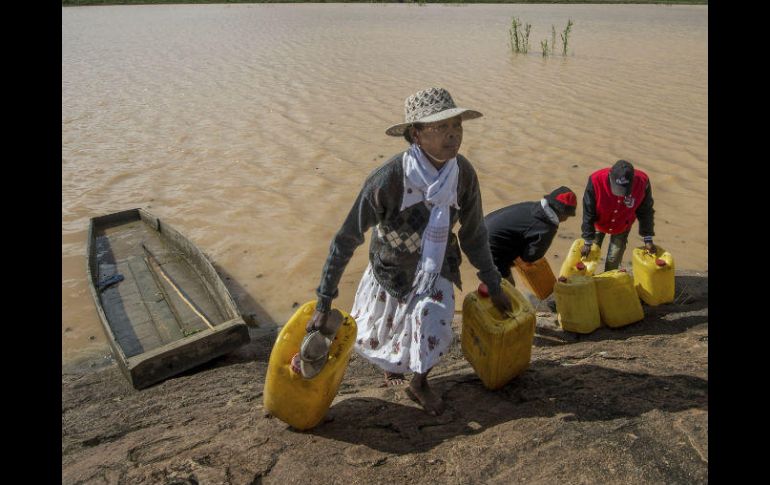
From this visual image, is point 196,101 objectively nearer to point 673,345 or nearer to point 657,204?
point 657,204

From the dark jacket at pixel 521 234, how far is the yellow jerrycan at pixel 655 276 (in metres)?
0.87

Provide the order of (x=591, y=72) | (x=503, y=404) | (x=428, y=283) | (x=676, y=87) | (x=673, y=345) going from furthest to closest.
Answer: (x=591, y=72) → (x=676, y=87) → (x=673, y=345) → (x=503, y=404) → (x=428, y=283)

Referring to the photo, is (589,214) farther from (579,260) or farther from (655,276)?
(655,276)

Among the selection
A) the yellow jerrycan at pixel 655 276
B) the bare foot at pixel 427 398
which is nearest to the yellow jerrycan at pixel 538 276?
the yellow jerrycan at pixel 655 276

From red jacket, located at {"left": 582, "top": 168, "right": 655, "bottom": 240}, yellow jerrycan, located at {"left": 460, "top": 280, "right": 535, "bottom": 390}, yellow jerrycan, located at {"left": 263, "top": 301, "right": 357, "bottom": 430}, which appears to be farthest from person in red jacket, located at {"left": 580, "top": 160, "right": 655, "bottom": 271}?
yellow jerrycan, located at {"left": 263, "top": 301, "right": 357, "bottom": 430}

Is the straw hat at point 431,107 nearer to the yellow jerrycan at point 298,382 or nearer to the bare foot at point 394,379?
the yellow jerrycan at point 298,382

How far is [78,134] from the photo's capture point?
30.7 ft

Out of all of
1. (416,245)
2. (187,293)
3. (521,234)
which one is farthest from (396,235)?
(187,293)

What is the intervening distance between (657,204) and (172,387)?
574 cm

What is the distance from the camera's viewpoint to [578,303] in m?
3.78

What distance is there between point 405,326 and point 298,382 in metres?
0.57

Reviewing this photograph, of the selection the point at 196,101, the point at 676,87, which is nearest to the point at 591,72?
the point at 676,87
